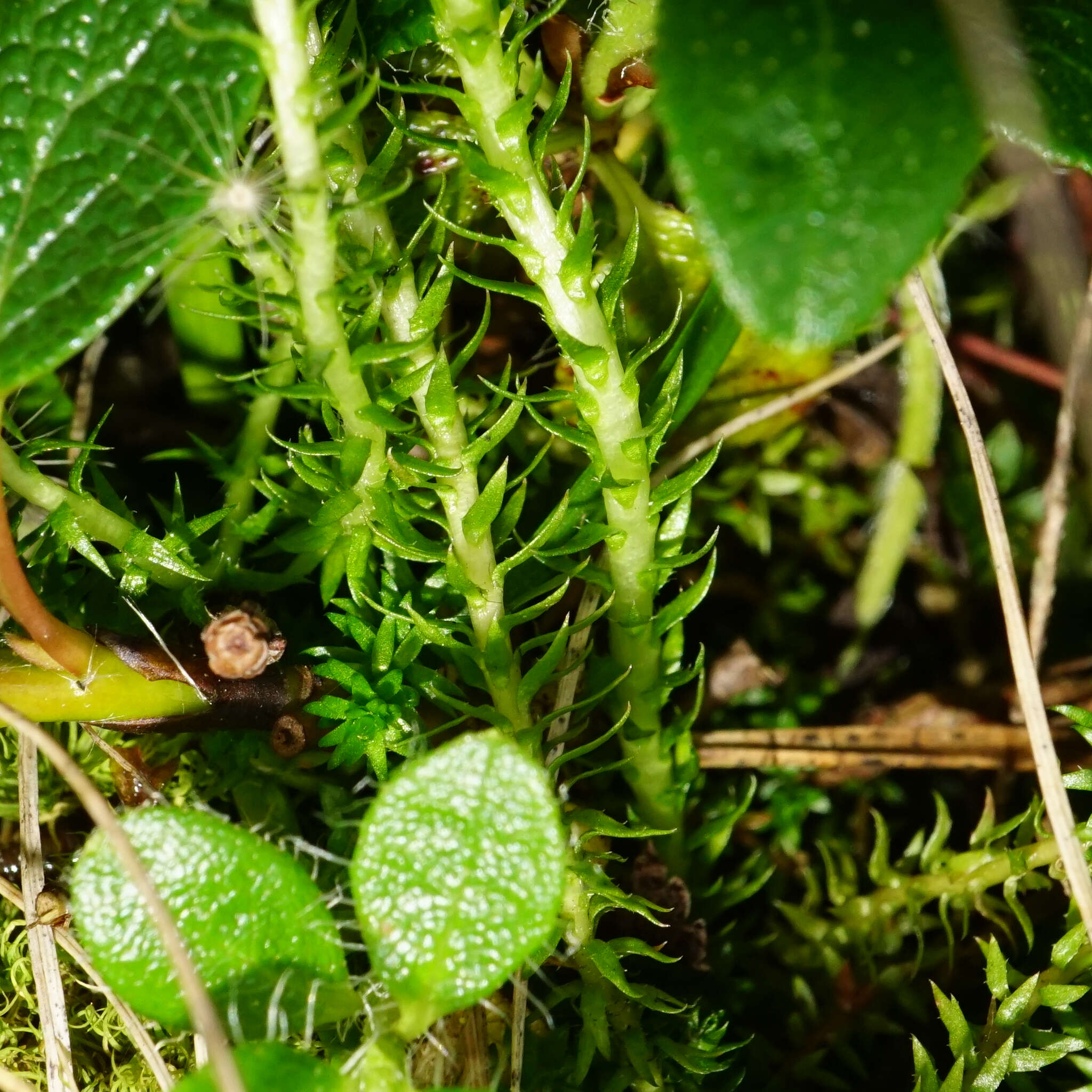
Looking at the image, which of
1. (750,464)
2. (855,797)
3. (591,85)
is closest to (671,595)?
(750,464)

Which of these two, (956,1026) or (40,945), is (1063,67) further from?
(40,945)

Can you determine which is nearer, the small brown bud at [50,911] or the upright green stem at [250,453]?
the small brown bud at [50,911]

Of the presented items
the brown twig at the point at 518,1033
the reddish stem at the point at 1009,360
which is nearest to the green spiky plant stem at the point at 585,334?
the brown twig at the point at 518,1033

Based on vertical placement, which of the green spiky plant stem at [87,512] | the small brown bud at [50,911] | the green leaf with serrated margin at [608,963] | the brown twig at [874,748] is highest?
the green spiky plant stem at [87,512]

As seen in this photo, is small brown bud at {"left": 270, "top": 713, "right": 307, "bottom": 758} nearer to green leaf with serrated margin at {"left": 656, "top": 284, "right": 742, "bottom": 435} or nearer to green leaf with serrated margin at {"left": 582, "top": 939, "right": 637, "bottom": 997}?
green leaf with serrated margin at {"left": 582, "top": 939, "right": 637, "bottom": 997}

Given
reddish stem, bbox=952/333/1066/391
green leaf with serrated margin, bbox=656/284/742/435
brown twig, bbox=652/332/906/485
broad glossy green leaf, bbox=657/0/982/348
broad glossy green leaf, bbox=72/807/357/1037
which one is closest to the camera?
broad glossy green leaf, bbox=657/0/982/348

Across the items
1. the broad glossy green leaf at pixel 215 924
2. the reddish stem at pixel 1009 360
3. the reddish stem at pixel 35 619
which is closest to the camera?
the broad glossy green leaf at pixel 215 924

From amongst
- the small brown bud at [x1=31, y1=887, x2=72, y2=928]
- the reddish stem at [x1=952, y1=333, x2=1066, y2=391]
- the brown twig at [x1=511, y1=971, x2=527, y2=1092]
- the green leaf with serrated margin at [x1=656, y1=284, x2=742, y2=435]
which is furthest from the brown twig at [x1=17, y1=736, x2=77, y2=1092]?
the reddish stem at [x1=952, y1=333, x2=1066, y2=391]

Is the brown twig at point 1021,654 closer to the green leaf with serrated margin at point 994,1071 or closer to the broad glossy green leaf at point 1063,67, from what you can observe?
the green leaf with serrated margin at point 994,1071
